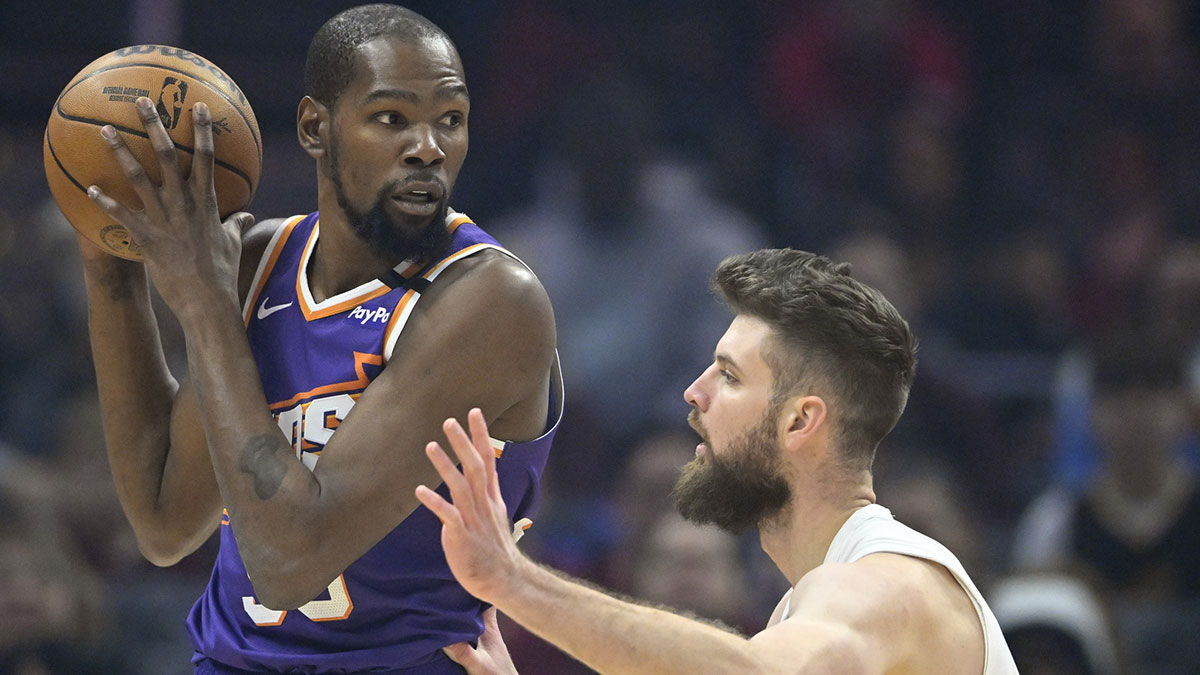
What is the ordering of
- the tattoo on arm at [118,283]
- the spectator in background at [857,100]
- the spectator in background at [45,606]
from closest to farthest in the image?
the tattoo on arm at [118,283], the spectator in background at [45,606], the spectator in background at [857,100]

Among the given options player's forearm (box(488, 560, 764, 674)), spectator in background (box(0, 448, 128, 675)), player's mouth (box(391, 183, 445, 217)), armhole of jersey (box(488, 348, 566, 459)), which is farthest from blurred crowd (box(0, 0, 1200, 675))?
player's mouth (box(391, 183, 445, 217))

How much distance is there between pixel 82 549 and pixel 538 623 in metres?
4.11

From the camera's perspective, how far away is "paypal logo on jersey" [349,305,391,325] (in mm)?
2910

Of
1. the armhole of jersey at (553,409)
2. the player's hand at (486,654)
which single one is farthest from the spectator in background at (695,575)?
the armhole of jersey at (553,409)

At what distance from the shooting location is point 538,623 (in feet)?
7.64

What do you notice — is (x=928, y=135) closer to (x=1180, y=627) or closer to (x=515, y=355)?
(x=1180, y=627)

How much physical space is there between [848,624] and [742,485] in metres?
0.60

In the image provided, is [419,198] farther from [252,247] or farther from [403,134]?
[252,247]

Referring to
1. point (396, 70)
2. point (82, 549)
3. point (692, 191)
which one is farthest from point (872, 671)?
point (692, 191)

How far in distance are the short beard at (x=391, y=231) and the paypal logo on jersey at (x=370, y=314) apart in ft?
0.42

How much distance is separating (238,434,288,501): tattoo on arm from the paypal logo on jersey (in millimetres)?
377

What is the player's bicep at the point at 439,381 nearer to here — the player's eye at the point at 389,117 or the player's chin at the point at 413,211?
the player's chin at the point at 413,211

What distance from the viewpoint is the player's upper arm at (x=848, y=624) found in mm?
2439

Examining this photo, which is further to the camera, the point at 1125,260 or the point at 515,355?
the point at 1125,260
